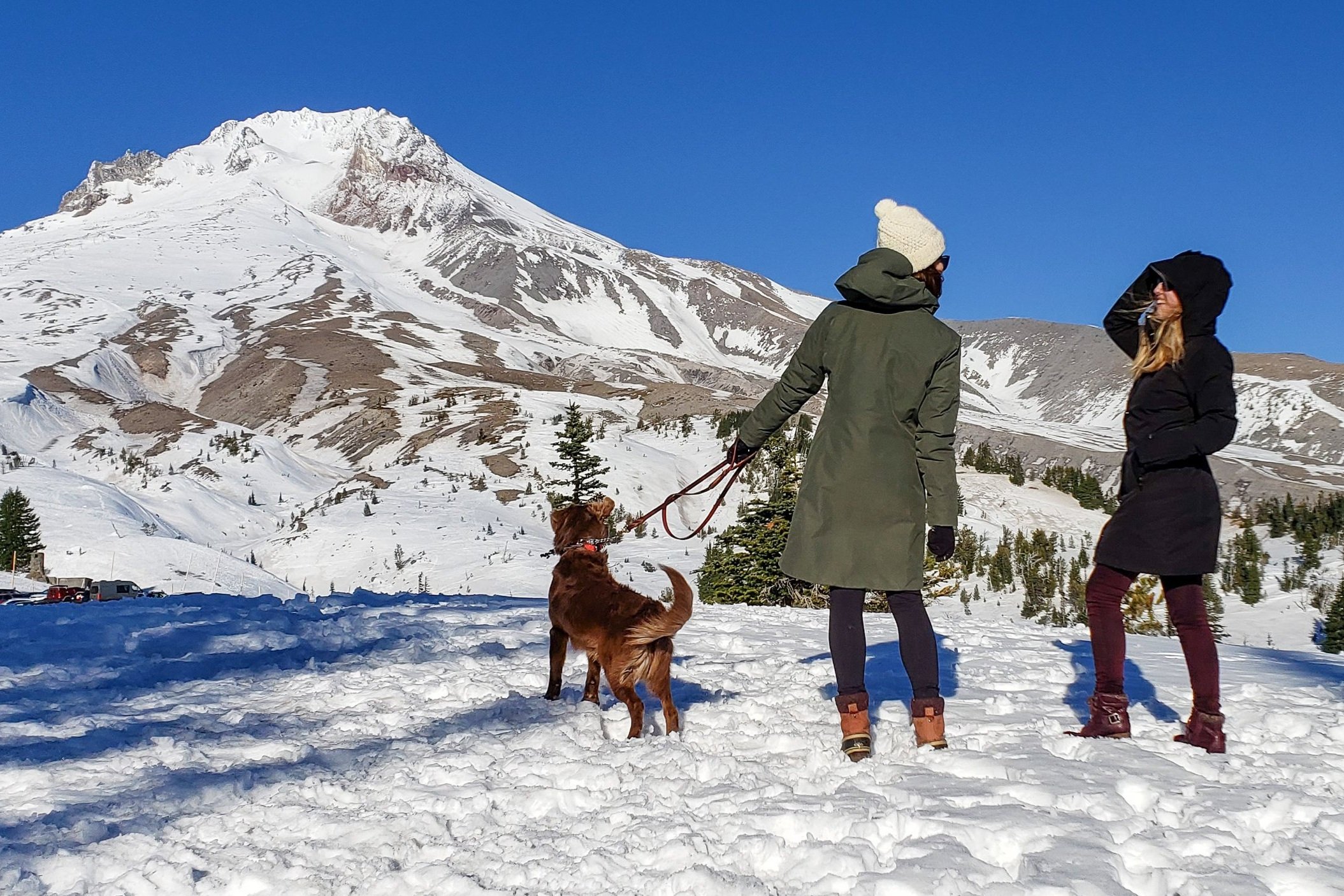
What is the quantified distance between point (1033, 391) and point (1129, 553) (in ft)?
557

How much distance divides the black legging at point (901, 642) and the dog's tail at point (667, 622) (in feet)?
2.18

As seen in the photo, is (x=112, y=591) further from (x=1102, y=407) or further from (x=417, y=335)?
(x=1102, y=407)

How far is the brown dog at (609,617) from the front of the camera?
4.19m

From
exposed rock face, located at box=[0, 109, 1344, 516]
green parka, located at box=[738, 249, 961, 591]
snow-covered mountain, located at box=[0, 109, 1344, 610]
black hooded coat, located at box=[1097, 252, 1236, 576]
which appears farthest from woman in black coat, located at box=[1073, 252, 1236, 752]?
exposed rock face, located at box=[0, 109, 1344, 516]

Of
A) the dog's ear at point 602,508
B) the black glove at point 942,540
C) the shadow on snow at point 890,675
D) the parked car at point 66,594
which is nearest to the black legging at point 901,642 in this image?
the black glove at point 942,540

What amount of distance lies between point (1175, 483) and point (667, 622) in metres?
2.37

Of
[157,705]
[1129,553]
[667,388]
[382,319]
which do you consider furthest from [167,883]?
[382,319]

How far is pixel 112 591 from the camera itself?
16.1m

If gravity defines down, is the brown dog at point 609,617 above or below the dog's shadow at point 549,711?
above

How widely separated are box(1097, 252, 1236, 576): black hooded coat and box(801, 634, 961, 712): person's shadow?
1243 mm

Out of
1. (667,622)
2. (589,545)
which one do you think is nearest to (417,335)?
(589,545)

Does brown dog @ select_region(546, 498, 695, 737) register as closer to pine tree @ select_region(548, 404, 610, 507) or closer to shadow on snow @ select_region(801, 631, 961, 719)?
shadow on snow @ select_region(801, 631, 961, 719)

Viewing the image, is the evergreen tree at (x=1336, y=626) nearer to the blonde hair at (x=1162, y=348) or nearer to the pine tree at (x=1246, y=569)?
the pine tree at (x=1246, y=569)

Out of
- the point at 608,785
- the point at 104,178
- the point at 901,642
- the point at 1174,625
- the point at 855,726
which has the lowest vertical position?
the point at 608,785
